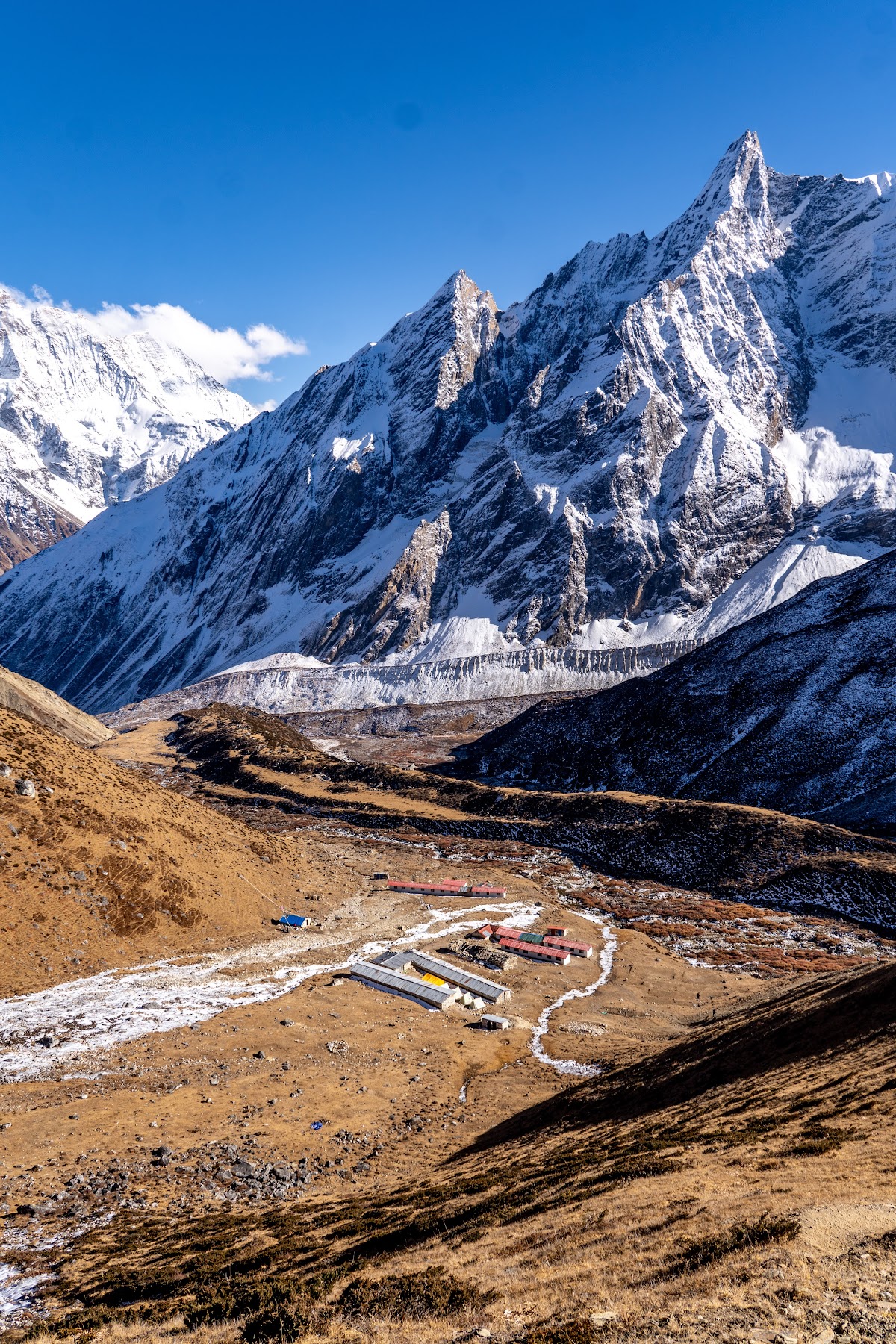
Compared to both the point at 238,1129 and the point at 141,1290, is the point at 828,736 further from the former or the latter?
the point at 141,1290

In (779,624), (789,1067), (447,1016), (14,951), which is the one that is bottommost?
(447,1016)

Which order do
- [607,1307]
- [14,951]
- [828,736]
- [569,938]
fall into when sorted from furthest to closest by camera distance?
[828,736] < [569,938] < [14,951] < [607,1307]

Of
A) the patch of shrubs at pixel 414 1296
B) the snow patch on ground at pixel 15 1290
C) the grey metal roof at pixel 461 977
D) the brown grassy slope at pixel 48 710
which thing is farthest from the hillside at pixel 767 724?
the snow patch on ground at pixel 15 1290

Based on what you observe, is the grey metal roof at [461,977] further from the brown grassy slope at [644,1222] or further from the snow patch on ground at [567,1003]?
the brown grassy slope at [644,1222]

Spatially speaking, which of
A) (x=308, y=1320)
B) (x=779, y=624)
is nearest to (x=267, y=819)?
(x=779, y=624)

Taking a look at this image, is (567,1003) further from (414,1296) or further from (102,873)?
(414,1296)

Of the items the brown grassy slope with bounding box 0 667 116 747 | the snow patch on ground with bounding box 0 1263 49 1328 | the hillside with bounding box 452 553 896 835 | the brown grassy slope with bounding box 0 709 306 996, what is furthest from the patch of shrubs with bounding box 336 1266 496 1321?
the hillside with bounding box 452 553 896 835
